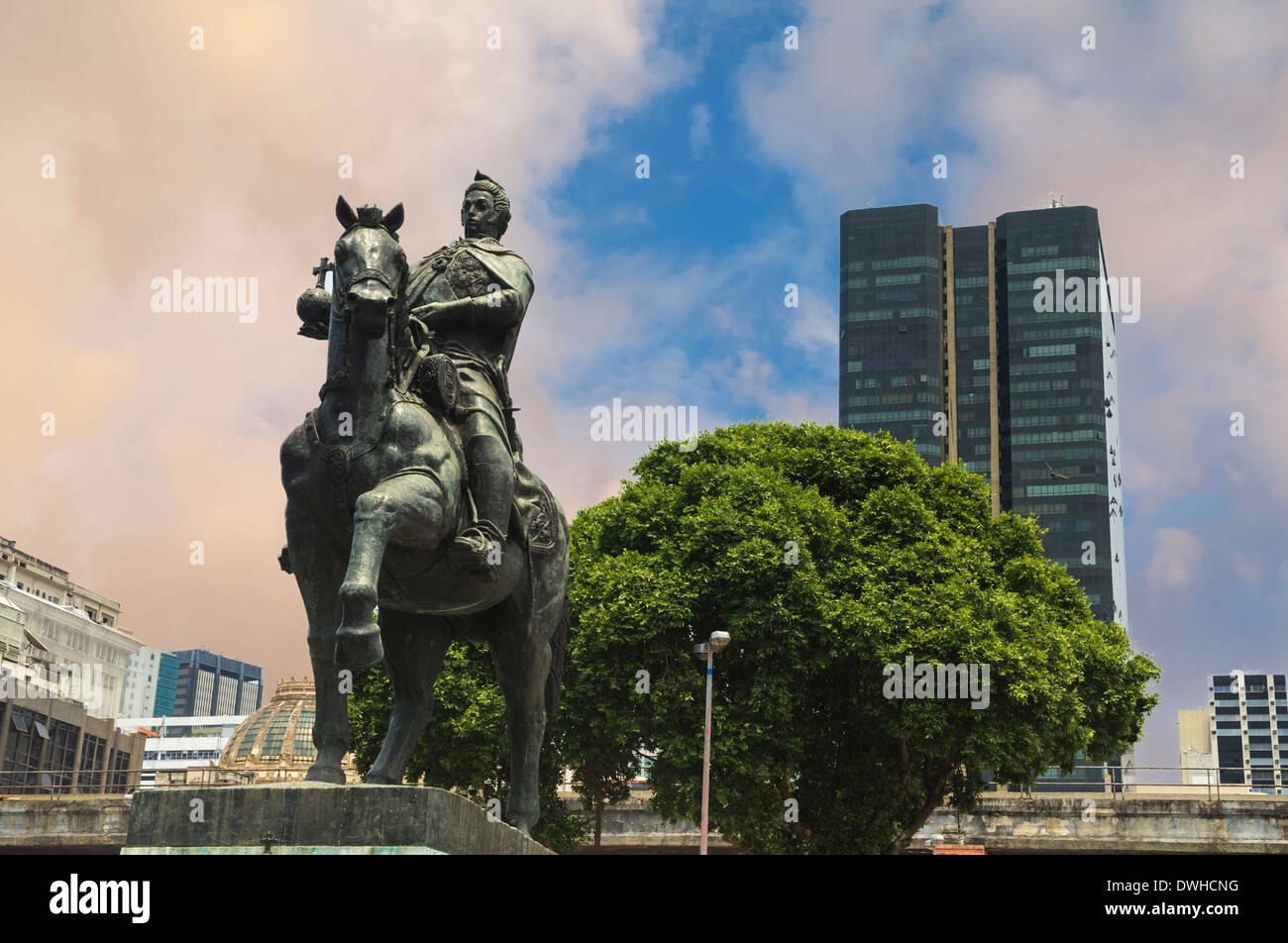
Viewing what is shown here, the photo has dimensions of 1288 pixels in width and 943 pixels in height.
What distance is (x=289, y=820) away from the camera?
7.62 m

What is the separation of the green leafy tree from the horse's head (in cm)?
2163

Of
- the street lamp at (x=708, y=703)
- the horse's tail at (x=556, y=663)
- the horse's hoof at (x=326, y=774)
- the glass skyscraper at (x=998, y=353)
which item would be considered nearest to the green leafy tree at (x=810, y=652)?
the street lamp at (x=708, y=703)

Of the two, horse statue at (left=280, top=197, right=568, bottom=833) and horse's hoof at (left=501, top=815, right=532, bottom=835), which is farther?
horse's hoof at (left=501, top=815, right=532, bottom=835)

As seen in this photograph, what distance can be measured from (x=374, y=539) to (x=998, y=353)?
165m

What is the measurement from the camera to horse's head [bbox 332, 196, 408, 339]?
877 cm

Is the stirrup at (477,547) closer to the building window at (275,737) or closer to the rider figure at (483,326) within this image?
the rider figure at (483,326)

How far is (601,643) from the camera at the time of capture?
101 feet

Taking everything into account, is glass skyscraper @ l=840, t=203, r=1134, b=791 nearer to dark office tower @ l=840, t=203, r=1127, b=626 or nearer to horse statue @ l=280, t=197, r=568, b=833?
dark office tower @ l=840, t=203, r=1127, b=626

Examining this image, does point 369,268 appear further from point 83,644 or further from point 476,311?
point 83,644

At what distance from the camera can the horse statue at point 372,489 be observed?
853 cm

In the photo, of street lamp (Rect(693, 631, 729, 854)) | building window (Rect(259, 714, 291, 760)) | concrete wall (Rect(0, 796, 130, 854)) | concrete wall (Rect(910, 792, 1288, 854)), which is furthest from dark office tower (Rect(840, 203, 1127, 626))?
street lamp (Rect(693, 631, 729, 854))

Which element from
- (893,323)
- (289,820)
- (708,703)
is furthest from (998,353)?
(289,820)
